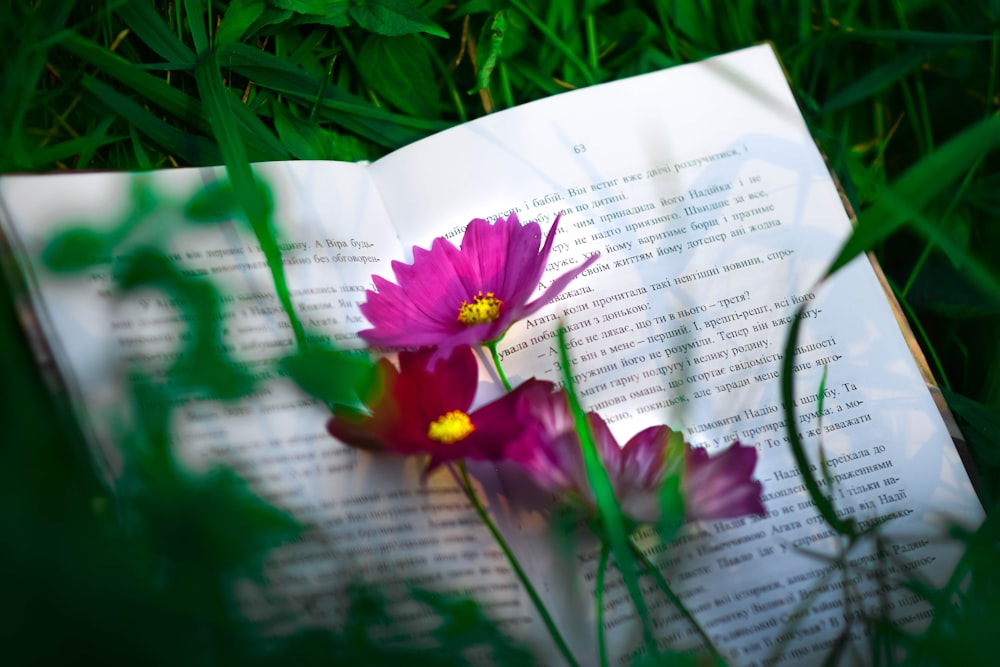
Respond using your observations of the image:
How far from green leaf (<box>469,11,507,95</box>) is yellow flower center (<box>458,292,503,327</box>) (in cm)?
23

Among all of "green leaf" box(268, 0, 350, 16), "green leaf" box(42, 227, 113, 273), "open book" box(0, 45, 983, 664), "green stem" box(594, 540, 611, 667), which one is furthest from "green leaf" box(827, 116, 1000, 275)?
"green leaf" box(268, 0, 350, 16)

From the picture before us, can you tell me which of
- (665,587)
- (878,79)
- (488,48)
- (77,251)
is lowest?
(665,587)

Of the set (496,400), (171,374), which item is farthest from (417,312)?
(171,374)

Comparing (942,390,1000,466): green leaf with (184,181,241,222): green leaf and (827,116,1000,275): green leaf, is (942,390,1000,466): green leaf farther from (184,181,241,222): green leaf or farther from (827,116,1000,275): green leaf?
(184,181,241,222): green leaf

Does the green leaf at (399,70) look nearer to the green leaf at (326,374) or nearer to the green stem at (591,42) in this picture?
the green stem at (591,42)

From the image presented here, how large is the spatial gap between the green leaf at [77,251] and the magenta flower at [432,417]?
0.20 meters

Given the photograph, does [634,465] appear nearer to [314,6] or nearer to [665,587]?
[665,587]

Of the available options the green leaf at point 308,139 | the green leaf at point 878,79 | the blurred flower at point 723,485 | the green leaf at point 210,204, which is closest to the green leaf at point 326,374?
the green leaf at point 210,204

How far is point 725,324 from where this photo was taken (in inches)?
25.6

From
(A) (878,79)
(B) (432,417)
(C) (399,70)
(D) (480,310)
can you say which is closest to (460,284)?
(D) (480,310)

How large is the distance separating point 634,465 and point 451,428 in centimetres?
14

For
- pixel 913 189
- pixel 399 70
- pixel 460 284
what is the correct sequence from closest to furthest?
1. pixel 913 189
2. pixel 460 284
3. pixel 399 70

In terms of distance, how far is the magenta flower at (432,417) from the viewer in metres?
0.53

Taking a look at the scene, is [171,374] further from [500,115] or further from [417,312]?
[500,115]
